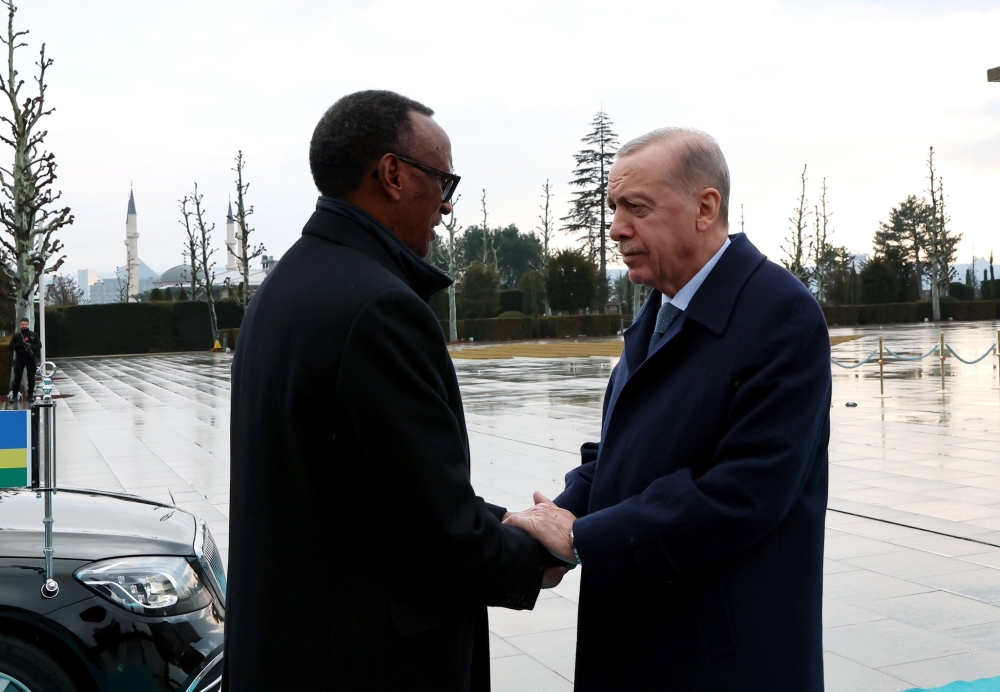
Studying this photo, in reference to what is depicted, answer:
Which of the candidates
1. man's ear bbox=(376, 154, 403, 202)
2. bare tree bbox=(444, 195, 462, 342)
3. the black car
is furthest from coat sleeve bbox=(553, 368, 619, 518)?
bare tree bbox=(444, 195, 462, 342)

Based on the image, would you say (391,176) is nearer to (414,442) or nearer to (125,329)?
(414,442)

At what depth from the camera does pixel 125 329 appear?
167 ft

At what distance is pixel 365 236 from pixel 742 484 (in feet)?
2.92

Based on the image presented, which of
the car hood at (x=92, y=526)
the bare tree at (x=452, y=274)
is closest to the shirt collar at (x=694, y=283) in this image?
the car hood at (x=92, y=526)

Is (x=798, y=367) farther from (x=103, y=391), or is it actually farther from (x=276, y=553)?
(x=103, y=391)

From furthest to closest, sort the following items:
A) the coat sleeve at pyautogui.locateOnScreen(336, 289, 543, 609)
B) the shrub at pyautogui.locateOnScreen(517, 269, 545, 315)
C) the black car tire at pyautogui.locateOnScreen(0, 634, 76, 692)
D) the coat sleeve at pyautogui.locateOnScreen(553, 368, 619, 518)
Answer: the shrub at pyautogui.locateOnScreen(517, 269, 545, 315) → the black car tire at pyautogui.locateOnScreen(0, 634, 76, 692) → the coat sleeve at pyautogui.locateOnScreen(553, 368, 619, 518) → the coat sleeve at pyautogui.locateOnScreen(336, 289, 543, 609)

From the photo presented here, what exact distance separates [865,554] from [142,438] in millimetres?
10509

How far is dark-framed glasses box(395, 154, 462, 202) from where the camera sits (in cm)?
202

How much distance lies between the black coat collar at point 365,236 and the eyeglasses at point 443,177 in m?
0.11

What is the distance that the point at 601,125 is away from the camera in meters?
70.2

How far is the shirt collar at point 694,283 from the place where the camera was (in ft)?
7.04

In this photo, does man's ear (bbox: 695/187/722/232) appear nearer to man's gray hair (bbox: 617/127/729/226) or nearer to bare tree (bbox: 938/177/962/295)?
man's gray hair (bbox: 617/127/729/226)

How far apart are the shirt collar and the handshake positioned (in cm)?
54

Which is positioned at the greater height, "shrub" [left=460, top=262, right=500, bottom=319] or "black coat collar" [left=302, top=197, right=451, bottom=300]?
"shrub" [left=460, top=262, right=500, bottom=319]
